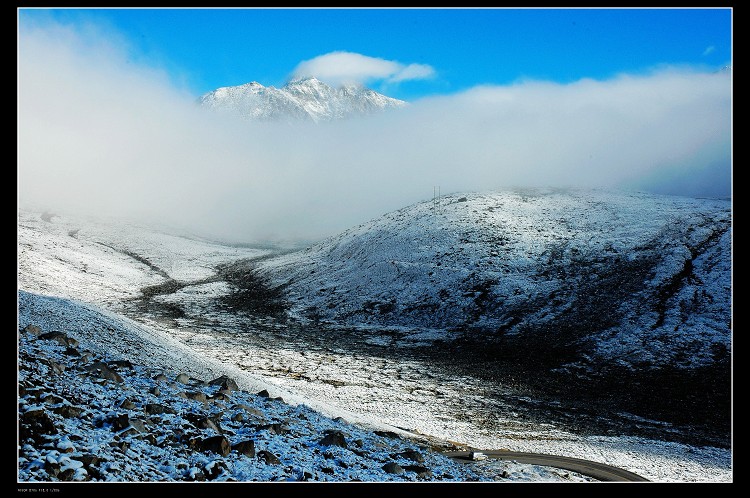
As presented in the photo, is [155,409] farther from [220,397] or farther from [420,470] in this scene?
[420,470]

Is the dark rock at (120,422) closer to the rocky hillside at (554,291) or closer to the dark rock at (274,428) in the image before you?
the dark rock at (274,428)

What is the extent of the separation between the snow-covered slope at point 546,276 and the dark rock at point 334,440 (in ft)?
91.0

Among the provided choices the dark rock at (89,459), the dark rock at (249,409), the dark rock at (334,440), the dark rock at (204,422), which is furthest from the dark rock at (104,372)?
the dark rock at (334,440)

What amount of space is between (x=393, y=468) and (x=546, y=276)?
145ft

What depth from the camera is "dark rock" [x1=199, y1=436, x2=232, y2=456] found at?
10.7 meters

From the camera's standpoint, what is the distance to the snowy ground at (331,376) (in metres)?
19.4

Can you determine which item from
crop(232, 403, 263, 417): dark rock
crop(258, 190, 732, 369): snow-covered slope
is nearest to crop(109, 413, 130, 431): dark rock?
crop(232, 403, 263, 417): dark rock

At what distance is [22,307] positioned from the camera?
18.9m

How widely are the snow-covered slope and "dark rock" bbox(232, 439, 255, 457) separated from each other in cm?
3030

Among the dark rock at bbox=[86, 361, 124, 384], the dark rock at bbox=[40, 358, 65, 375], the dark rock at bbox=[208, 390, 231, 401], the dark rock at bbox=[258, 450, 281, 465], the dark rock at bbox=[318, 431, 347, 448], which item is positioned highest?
the dark rock at bbox=[40, 358, 65, 375]

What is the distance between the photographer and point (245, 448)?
1093 cm

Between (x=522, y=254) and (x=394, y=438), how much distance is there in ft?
148

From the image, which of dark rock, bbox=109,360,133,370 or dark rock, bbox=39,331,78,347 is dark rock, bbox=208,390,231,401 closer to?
dark rock, bbox=109,360,133,370

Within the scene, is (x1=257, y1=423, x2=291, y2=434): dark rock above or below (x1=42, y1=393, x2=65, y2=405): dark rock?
below
